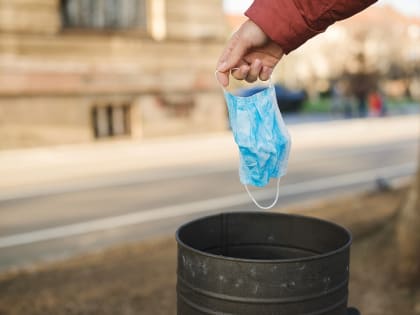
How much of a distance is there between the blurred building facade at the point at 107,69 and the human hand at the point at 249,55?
12.1m

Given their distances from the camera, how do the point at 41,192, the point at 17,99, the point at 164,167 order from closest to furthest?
the point at 41,192 → the point at 164,167 → the point at 17,99

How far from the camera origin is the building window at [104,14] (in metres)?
15.2

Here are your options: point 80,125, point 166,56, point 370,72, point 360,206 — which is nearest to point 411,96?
point 370,72

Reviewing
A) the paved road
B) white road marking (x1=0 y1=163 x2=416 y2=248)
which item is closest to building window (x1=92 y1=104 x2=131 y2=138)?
the paved road

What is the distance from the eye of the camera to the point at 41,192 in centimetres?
957

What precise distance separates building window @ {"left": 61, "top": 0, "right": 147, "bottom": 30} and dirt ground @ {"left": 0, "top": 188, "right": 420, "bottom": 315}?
10640mm

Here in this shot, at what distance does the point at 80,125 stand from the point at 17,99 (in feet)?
6.11

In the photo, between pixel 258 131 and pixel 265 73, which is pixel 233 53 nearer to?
pixel 265 73

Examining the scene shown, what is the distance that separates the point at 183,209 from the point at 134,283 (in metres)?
3.25

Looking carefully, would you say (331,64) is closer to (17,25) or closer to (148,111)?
(148,111)

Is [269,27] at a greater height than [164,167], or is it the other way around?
[269,27]

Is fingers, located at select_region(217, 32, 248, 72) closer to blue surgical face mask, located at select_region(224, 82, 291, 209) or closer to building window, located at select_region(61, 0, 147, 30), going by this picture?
blue surgical face mask, located at select_region(224, 82, 291, 209)

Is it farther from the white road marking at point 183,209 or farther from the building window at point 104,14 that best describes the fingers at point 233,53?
the building window at point 104,14

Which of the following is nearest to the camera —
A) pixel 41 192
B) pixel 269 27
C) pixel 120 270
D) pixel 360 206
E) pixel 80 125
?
pixel 269 27
